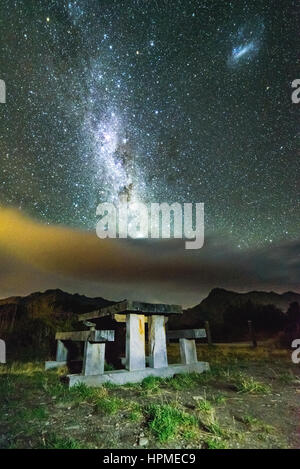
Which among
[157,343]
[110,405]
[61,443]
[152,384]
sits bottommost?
[152,384]

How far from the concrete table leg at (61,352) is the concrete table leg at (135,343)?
3376 millimetres

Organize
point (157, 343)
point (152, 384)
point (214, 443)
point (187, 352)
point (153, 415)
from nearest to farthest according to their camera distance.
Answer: point (214, 443)
point (153, 415)
point (152, 384)
point (157, 343)
point (187, 352)

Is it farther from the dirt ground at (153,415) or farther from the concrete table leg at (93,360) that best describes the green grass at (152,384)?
the concrete table leg at (93,360)

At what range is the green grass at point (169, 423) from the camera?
3.10m

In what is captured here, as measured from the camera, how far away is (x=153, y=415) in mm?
3766

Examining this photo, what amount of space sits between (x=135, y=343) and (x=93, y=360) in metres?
1.09

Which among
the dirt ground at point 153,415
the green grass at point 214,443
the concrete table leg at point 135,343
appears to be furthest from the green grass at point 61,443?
the concrete table leg at point 135,343

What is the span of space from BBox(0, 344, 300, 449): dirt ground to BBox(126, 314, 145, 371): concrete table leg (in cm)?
53

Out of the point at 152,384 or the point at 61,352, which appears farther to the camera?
the point at 61,352

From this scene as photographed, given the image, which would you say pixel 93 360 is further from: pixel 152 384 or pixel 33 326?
pixel 33 326

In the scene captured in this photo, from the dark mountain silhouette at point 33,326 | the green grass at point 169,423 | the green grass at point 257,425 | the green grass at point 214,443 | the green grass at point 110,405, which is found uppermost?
the green grass at point 214,443

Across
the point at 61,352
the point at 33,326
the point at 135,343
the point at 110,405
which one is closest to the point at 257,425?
the point at 110,405

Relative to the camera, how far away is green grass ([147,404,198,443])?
3.10 metres

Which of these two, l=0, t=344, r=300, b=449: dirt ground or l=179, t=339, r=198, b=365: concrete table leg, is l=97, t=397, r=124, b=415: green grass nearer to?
l=0, t=344, r=300, b=449: dirt ground
